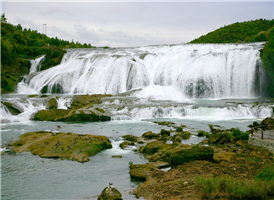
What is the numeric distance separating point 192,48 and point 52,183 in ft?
131

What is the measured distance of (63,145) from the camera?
14148 mm

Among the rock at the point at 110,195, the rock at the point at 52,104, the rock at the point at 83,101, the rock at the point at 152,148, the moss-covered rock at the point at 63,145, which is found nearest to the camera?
the rock at the point at 110,195

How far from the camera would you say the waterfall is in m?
36.6

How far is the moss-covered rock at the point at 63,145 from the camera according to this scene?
43.4 ft

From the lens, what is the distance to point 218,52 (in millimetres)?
41344

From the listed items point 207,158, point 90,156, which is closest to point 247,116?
point 207,158

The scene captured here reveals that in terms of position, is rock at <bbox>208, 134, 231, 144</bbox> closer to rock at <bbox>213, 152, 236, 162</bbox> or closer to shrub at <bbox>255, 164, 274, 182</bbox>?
rock at <bbox>213, 152, 236, 162</bbox>

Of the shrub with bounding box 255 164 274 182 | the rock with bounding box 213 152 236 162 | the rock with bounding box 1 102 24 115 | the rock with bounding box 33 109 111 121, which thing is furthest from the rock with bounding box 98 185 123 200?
the rock with bounding box 1 102 24 115

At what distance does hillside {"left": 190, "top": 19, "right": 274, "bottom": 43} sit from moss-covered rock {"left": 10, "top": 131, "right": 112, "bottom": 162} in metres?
73.6

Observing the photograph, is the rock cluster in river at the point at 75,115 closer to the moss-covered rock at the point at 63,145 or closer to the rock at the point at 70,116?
the rock at the point at 70,116

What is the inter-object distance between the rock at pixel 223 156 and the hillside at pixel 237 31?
73.4m

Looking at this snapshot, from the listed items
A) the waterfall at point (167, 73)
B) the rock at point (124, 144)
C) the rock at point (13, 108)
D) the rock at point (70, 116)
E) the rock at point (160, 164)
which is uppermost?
the waterfall at point (167, 73)

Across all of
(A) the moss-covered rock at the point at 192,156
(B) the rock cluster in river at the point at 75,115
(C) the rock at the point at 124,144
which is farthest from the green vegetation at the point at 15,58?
(A) the moss-covered rock at the point at 192,156

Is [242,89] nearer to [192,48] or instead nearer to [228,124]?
[192,48]
